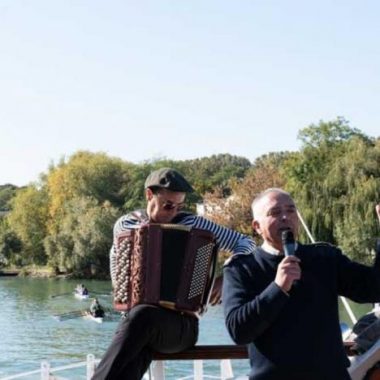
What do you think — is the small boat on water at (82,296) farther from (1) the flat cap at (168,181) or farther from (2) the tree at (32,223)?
(1) the flat cap at (168,181)

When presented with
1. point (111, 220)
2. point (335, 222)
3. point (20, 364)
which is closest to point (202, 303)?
point (20, 364)

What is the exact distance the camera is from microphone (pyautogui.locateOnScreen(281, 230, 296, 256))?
289 centimetres

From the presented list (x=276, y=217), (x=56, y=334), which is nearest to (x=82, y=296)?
(x=56, y=334)

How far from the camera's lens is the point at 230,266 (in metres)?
3.16

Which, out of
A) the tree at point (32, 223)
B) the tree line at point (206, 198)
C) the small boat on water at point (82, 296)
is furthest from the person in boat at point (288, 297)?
the tree at point (32, 223)

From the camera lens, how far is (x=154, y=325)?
3.45 m

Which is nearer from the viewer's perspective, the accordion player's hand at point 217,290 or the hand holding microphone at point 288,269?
the hand holding microphone at point 288,269

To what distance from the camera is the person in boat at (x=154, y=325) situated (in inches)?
136

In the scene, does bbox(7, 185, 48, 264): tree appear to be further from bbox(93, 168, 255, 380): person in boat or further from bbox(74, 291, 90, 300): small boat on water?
bbox(93, 168, 255, 380): person in boat

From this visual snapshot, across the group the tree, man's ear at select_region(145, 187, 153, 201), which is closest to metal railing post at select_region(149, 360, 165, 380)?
man's ear at select_region(145, 187, 153, 201)

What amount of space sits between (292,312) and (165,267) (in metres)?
0.68

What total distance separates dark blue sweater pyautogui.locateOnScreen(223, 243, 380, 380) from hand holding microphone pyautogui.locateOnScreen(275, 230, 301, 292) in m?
0.03

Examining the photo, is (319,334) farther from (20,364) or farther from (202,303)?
(20,364)

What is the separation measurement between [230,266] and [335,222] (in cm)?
2509
